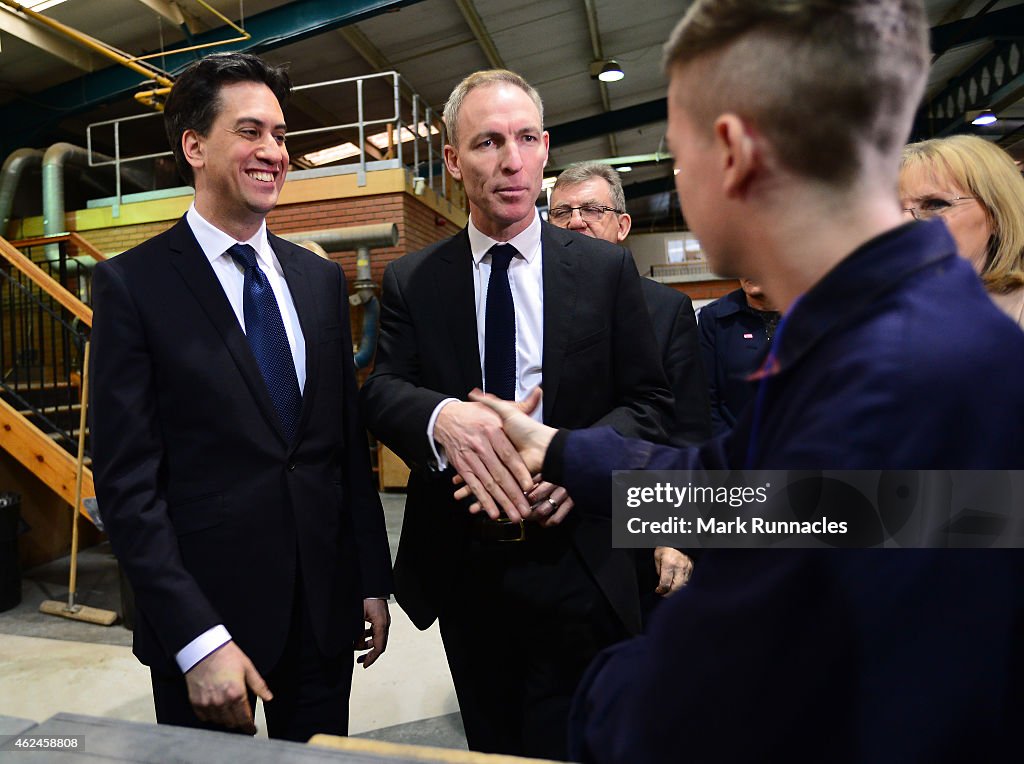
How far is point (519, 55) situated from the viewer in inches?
404

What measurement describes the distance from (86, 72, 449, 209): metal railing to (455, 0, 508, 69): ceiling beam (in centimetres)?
113

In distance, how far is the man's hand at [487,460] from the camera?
1.32 metres

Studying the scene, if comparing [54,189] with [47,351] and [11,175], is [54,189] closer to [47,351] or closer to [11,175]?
[11,175]

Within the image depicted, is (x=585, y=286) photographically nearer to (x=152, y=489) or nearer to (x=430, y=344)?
(x=430, y=344)

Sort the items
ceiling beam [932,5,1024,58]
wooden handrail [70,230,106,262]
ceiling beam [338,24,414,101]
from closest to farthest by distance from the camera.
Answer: wooden handrail [70,230,106,262] < ceiling beam [338,24,414,101] < ceiling beam [932,5,1024,58]

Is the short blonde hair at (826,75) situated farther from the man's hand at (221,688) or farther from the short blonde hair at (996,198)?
the short blonde hair at (996,198)

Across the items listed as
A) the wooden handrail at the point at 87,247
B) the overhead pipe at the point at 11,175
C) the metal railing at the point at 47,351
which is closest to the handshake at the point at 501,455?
the metal railing at the point at 47,351

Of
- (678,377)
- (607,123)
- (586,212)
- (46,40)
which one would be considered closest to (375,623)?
(678,377)

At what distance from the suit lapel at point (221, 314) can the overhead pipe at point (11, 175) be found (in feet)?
35.0

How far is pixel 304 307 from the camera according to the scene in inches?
67.4

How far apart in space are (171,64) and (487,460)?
31.7 ft

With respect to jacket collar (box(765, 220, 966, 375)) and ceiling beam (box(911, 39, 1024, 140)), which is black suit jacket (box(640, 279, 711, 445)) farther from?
ceiling beam (box(911, 39, 1024, 140))

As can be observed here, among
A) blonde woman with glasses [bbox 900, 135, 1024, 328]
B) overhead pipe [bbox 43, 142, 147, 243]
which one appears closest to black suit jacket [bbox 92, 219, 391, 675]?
blonde woman with glasses [bbox 900, 135, 1024, 328]

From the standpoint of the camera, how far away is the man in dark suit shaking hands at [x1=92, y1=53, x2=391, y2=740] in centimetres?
142
